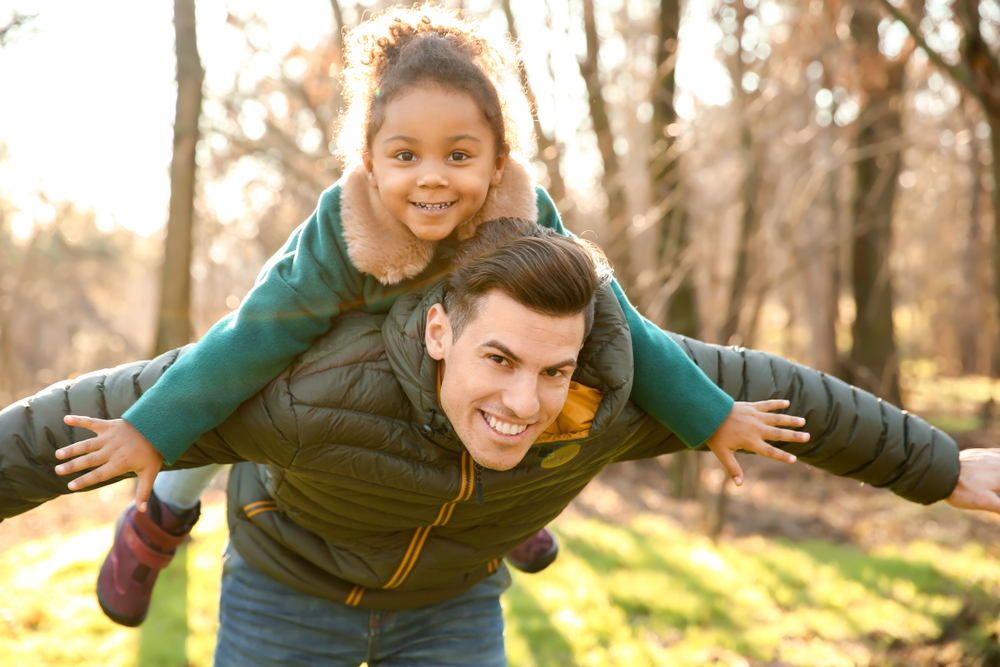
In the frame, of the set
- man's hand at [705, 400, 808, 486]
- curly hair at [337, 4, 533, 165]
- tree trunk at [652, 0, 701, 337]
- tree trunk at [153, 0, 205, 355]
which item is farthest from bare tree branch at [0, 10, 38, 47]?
tree trunk at [652, 0, 701, 337]

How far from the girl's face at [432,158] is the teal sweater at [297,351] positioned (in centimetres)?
16

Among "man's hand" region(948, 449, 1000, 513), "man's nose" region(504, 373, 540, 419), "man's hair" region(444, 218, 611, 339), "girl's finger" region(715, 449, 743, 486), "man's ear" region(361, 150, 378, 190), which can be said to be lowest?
"man's hand" region(948, 449, 1000, 513)

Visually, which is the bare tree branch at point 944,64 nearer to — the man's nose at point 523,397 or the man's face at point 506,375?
the man's face at point 506,375

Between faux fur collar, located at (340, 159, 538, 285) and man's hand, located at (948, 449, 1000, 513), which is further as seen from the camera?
man's hand, located at (948, 449, 1000, 513)

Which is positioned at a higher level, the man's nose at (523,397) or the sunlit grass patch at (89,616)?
the man's nose at (523,397)

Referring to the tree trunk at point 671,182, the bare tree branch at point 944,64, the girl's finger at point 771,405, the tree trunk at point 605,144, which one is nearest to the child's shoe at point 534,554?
the girl's finger at point 771,405

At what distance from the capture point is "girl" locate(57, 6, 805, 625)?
1.94 metres

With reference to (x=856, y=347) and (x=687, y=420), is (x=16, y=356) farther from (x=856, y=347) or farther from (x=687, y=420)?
(x=687, y=420)

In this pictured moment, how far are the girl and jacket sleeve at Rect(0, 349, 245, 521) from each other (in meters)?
0.11

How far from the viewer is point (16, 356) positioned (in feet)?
63.1

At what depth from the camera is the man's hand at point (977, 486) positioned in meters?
2.49

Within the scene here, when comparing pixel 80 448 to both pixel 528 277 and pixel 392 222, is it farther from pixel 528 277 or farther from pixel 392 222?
pixel 528 277

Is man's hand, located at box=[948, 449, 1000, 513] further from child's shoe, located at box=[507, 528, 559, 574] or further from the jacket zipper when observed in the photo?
the jacket zipper

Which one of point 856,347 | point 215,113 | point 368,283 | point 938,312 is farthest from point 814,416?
point 938,312
